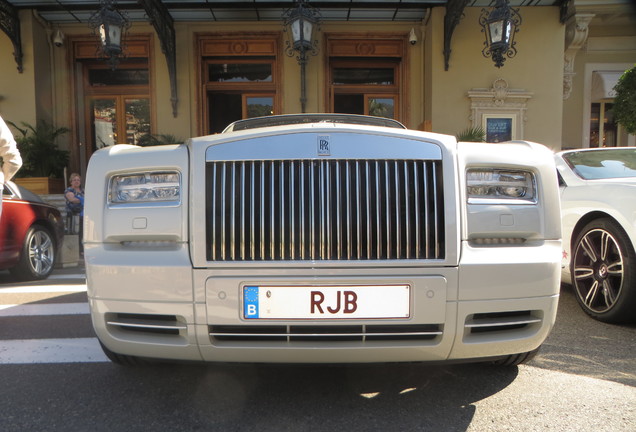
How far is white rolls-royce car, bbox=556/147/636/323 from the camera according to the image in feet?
10.5

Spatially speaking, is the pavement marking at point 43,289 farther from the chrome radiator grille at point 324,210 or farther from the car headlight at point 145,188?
the chrome radiator grille at point 324,210

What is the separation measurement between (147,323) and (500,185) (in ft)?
5.32

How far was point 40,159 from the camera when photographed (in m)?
10.2

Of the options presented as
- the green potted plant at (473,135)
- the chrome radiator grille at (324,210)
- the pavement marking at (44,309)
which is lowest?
the pavement marking at (44,309)

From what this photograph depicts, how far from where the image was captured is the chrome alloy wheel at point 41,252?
18.3 ft

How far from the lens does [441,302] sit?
183 centimetres

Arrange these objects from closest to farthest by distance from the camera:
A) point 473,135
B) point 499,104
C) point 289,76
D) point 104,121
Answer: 1. point 473,135
2. point 499,104
3. point 289,76
4. point 104,121

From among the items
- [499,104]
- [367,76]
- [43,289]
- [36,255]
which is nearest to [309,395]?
[43,289]

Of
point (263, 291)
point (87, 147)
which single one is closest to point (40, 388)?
point (263, 291)

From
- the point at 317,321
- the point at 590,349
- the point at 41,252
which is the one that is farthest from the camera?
the point at 41,252

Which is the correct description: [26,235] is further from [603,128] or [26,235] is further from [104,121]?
[603,128]

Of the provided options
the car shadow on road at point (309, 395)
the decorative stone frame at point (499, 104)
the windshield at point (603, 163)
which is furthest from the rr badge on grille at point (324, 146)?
the decorative stone frame at point (499, 104)

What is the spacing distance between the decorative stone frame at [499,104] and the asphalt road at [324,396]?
8922mm

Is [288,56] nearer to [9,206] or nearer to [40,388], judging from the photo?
[9,206]
